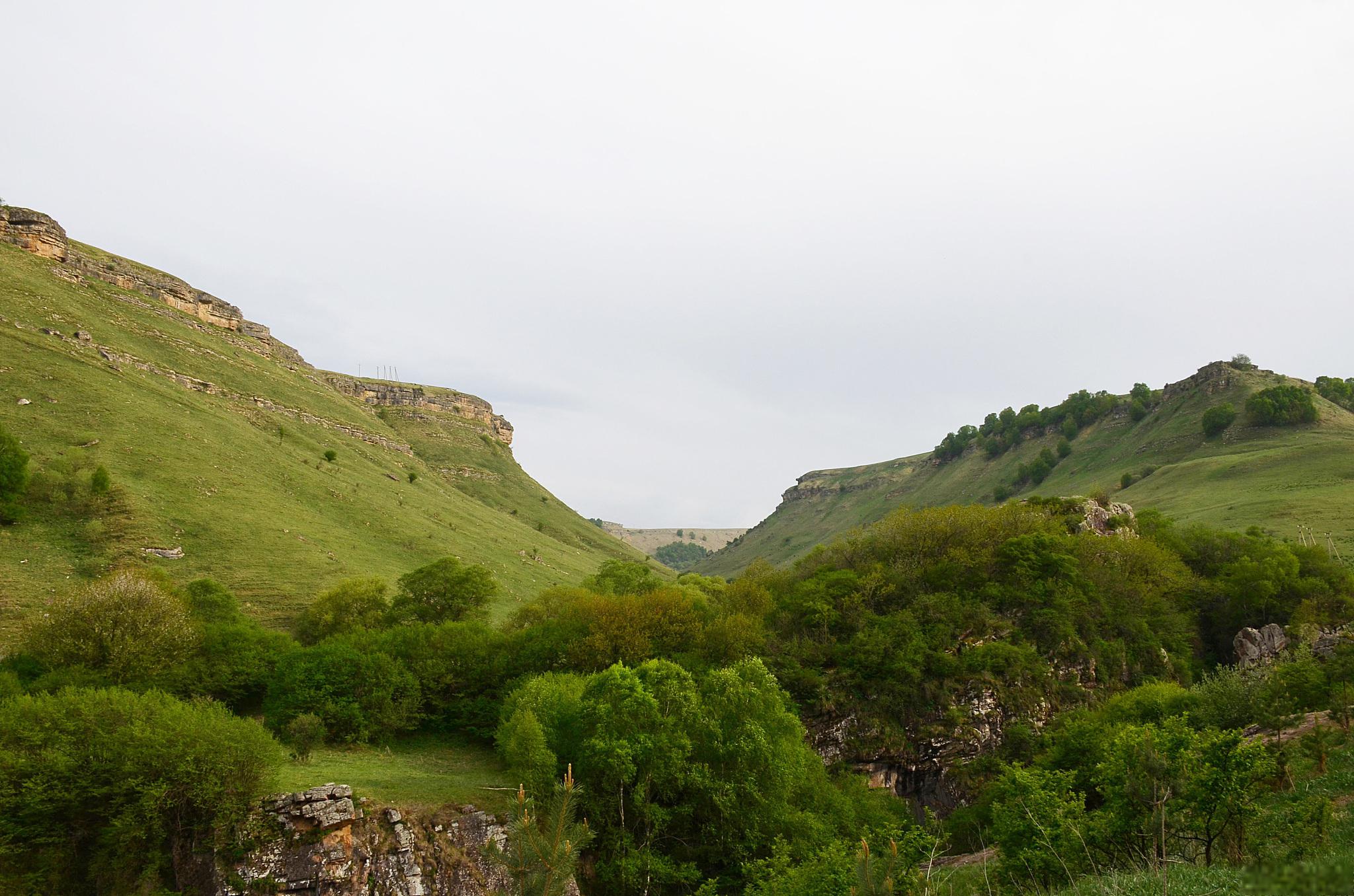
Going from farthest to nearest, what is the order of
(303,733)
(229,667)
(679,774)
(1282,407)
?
(1282,407) → (229,667) → (303,733) → (679,774)

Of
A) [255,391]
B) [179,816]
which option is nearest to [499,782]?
[179,816]

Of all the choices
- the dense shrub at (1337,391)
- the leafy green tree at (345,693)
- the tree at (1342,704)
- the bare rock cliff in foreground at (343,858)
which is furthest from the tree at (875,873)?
the dense shrub at (1337,391)

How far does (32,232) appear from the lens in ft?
291

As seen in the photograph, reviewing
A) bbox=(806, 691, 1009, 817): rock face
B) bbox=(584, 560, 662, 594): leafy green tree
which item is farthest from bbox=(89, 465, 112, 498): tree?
bbox=(806, 691, 1009, 817): rock face

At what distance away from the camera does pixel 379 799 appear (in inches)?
1024

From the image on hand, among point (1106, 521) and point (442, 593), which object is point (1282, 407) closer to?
point (1106, 521)

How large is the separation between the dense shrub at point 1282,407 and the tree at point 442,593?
11838 centimetres

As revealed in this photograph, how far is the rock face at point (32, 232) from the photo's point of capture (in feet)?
287

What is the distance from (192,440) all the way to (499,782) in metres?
59.7

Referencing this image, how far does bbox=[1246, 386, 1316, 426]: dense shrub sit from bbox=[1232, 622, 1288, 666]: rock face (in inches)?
2813

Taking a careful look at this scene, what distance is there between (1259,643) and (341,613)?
68.4 metres

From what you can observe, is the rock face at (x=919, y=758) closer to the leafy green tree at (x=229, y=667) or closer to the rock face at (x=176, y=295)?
the leafy green tree at (x=229, y=667)

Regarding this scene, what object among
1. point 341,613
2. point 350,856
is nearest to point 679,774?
point 350,856

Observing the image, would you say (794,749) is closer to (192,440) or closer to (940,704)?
(940,704)
